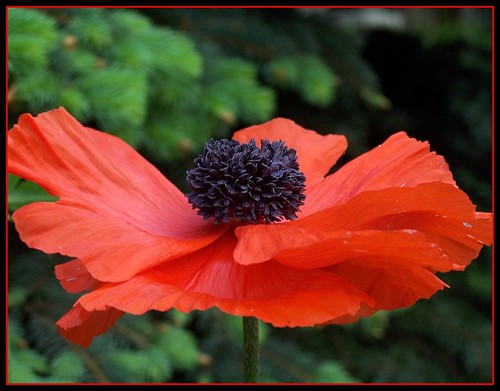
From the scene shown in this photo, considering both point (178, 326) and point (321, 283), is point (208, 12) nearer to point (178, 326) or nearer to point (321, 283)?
point (178, 326)

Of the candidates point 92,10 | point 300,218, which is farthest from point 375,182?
point 92,10

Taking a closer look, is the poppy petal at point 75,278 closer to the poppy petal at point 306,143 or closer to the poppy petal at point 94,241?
the poppy petal at point 94,241

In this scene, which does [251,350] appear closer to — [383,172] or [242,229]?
[242,229]

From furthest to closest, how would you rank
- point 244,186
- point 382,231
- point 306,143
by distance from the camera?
point 306,143
point 244,186
point 382,231

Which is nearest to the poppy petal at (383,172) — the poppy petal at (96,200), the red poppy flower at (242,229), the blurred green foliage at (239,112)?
the red poppy flower at (242,229)

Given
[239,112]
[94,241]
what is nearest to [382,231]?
[94,241]

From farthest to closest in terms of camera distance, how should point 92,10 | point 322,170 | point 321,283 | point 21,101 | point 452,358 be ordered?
point 452,358
point 92,10
point 21,101
point 322,170
point 321,283
